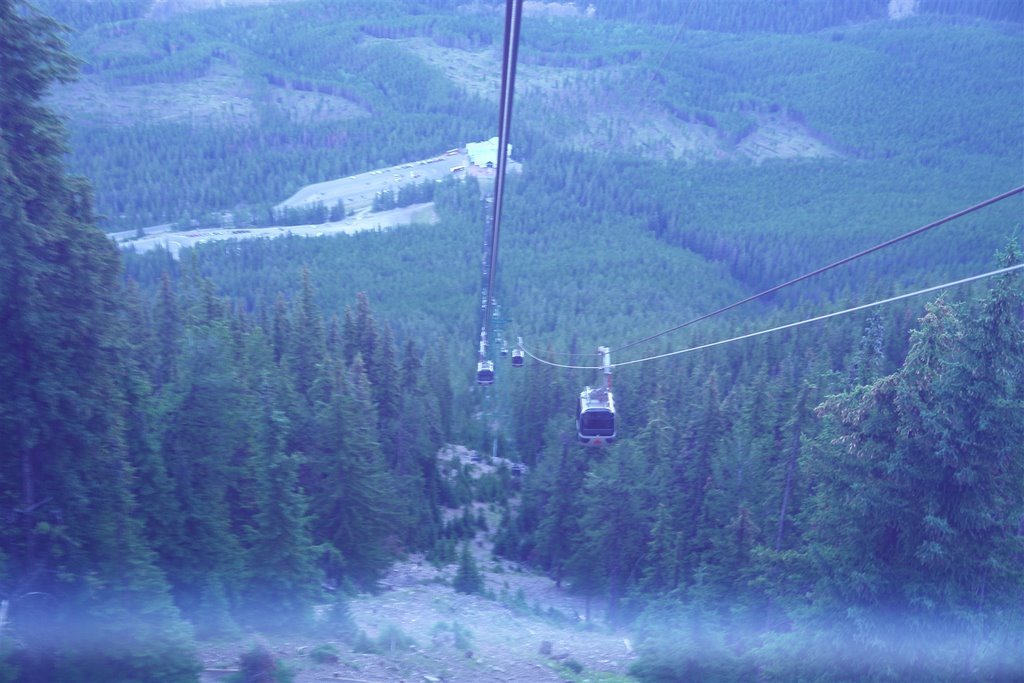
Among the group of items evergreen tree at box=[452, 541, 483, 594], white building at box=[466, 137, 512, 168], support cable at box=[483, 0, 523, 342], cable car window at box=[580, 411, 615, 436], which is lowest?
evergreen tree at box=[452, 541, 483, 594]

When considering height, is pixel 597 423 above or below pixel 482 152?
below

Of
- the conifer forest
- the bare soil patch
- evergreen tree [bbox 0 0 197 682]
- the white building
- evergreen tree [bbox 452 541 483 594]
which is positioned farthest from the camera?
the white building

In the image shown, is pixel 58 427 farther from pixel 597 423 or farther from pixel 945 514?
pixel 597 423

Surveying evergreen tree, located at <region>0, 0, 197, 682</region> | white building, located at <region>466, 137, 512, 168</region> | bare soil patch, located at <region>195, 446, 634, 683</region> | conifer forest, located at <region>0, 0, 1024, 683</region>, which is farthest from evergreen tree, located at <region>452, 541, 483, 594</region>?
white building, located at <region>466, 137, 512, 168</region>

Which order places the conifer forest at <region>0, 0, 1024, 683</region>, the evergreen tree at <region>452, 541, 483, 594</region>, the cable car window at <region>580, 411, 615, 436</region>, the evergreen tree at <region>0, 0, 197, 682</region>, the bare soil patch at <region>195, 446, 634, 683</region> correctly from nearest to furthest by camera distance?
the evergreen tree at <region>0, 0, 197, 682</region>, the conifer forest at <region>0, 0, 1024, 683</region>, the bare soil patch at <region>195, 446, 634, 683</region>, the cable car window at <region>580, 411, 615, 436</region>, the evergreen tree at <region>452, 541, 483, 594</region>

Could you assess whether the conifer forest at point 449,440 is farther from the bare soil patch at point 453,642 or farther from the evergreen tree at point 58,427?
the bare soil patch at point 453,642

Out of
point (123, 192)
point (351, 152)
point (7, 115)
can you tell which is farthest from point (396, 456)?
point (351, 152)

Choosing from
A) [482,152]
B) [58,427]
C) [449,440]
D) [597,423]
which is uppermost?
[482,152]

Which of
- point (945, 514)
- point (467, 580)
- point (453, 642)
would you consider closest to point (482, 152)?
point (467, 580)

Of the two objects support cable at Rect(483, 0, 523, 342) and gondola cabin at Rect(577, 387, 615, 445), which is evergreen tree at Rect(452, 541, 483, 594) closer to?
gondola cabin at Rect(577, 387, 615, 445)

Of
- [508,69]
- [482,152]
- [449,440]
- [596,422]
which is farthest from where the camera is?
[482,152]

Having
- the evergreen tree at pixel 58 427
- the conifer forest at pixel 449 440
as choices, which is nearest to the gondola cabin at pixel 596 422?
the conifer forest at pixel 449 440
